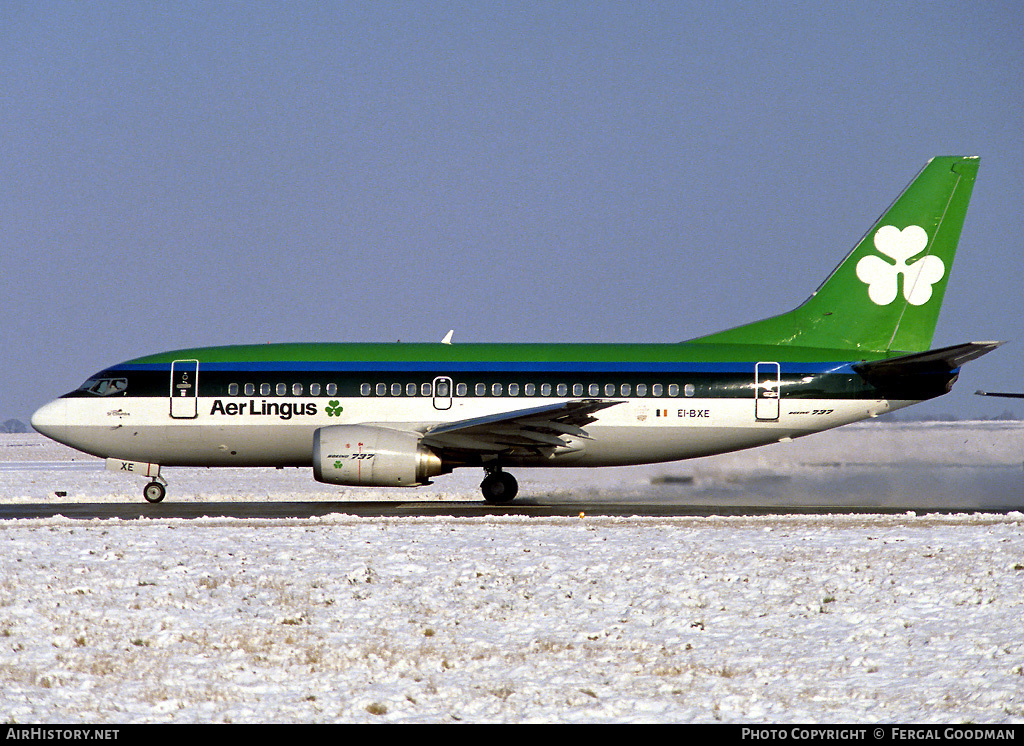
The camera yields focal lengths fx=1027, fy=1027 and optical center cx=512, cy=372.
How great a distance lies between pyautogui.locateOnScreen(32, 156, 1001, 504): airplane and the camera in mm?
22750

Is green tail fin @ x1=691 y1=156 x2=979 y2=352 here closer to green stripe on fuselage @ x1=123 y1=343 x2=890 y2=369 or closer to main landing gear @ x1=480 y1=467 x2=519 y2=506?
green stripe on fuselage @ x1=123 y1=343 x2=890 y2=369

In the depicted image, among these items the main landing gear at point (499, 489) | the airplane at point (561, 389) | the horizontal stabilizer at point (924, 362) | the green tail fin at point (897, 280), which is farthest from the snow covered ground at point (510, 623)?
the green tail fin at point (897, 280)

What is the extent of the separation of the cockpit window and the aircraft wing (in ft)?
23.2

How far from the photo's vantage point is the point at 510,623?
1021 cm

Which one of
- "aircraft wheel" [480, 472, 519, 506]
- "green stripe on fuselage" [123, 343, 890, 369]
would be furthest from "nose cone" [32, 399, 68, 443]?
"aircraft wheel" [480, 472, 519, 506]

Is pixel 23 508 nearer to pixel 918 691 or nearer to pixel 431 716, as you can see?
pixel 431 716

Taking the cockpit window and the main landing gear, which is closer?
the main landing gear

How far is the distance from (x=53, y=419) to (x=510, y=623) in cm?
1687

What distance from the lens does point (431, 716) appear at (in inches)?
302

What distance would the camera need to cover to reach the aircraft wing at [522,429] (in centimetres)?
2159

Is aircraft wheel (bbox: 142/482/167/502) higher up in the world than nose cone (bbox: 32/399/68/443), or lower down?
lower down

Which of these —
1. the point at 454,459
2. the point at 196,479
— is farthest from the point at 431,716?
the point at 196,479
